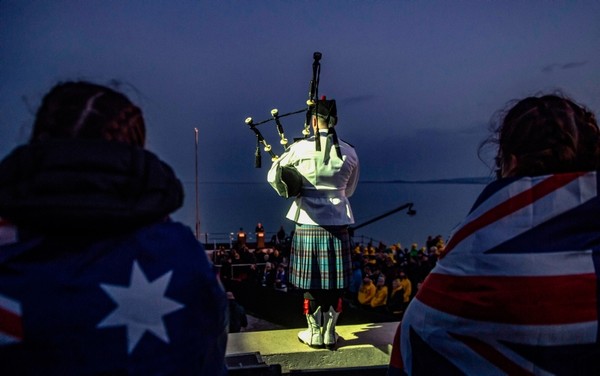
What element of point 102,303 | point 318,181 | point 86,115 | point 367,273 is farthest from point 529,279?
point 367,273

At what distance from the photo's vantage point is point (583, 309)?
3.76ft

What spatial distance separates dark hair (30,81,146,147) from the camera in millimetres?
990

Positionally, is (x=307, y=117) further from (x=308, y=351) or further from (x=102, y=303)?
(x=102, y=303)

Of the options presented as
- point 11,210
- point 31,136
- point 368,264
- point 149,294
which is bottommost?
point 368,264

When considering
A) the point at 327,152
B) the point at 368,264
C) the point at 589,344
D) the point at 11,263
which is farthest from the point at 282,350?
the point at 368,264

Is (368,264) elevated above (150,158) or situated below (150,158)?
below

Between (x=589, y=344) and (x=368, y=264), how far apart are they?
763 centimetres

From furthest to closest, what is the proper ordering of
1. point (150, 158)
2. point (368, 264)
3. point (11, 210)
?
point (368, 264)
point (150, 158)
point (11, 210)

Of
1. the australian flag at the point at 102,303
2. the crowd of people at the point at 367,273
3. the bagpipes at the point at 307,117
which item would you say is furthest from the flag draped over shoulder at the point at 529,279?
the crowd of people at the point at 367,273

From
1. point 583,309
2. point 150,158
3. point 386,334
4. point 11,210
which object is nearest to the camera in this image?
point 11,210

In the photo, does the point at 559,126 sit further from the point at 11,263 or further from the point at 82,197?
the point at 11,263

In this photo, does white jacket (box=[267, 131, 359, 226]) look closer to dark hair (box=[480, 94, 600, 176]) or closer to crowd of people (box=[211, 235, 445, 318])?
dark hair (box=[480, 94, 600, 176])

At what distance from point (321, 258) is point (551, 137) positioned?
2.16 m

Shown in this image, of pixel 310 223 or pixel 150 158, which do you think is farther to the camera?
pixel 310 223
